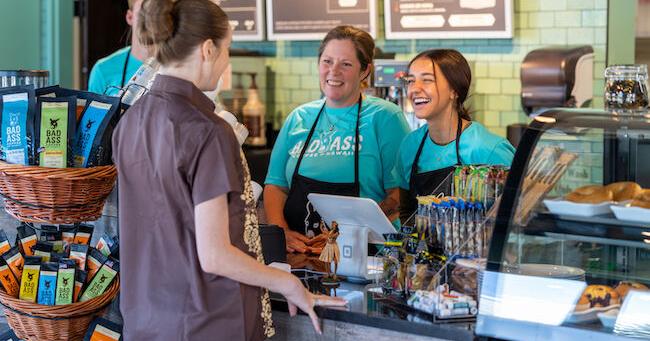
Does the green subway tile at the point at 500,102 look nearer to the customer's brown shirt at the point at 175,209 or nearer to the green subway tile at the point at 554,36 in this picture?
the green subway tile at the point at 554,36

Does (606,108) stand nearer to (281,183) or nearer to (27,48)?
(281,183)

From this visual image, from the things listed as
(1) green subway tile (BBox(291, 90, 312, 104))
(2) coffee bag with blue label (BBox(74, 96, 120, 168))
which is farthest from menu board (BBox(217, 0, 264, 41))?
(2) coffee bag with blue label (BBox(74, 96, 120, 168))

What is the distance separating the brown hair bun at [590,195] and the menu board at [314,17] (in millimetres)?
4654

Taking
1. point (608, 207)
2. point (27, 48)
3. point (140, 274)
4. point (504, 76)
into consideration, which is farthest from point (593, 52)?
point (140, 274)

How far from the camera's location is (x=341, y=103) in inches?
153

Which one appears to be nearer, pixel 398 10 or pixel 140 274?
pixel 140 274

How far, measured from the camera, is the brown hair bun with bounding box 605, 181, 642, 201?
2.30m

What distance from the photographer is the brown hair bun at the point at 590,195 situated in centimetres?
230

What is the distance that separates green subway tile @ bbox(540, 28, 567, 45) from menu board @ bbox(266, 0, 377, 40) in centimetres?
126

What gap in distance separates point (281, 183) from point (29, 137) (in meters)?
1.35

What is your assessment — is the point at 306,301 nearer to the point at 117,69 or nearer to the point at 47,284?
the point at 47,284

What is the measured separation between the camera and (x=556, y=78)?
5879 mm

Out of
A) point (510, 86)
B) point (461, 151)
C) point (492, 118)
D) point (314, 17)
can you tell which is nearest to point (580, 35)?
point (510, 86)

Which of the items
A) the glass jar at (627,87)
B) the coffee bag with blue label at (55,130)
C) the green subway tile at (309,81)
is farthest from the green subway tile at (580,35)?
the coffee bag with blue label at (55,130)
